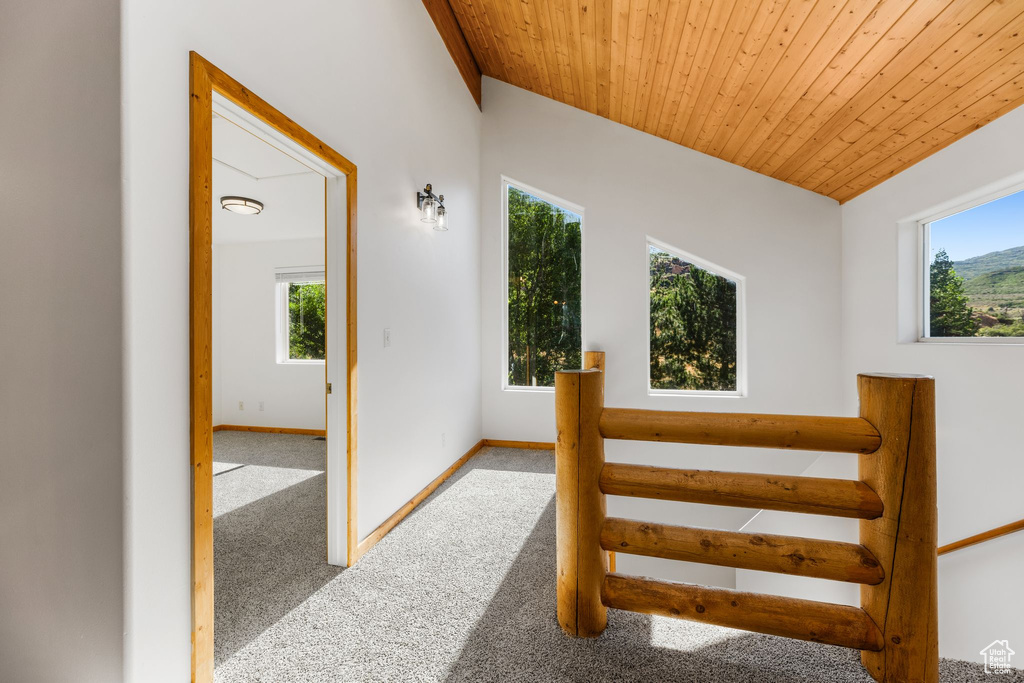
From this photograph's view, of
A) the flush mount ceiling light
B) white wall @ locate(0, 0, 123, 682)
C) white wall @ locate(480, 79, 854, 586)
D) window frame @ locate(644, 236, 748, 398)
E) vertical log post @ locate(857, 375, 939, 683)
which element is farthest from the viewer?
window frame @ locate(644, 236, 748, 398)

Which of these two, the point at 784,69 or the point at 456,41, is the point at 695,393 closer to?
the point at 784,69

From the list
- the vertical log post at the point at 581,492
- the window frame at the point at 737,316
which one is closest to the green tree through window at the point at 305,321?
the window frame at the point at 737,316

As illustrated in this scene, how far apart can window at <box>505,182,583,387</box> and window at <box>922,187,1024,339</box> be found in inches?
108

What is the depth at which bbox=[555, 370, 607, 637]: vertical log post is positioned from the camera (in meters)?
1.55

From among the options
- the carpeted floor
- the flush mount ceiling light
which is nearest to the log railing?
the carpeted floor

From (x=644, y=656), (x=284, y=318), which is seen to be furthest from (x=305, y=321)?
(x=644, y=656)

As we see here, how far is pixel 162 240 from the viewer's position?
1.24 meters

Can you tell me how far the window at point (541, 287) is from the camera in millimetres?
4586

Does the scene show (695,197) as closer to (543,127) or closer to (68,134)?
(543,127)

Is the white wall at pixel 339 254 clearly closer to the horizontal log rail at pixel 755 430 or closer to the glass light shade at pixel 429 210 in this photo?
the glass light shade at pixel 429 210

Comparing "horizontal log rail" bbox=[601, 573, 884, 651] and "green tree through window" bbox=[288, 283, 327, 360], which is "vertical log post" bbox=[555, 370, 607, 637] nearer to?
"horizontal log rail" bbox=[601, 573, 884, 651]

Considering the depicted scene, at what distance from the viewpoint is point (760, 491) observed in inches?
55.7

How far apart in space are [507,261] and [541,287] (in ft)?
1.57

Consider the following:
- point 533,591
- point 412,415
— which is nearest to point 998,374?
point 533,591
